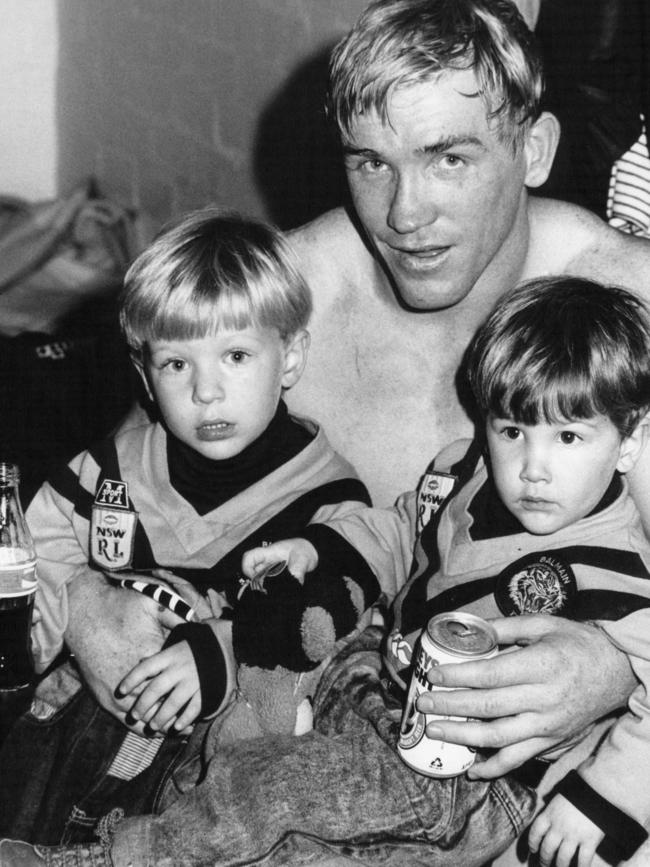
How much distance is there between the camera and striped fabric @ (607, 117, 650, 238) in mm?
2350

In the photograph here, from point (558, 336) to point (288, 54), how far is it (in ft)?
7.87

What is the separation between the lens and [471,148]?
1.59 m

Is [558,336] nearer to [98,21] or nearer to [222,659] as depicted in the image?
[222,659]

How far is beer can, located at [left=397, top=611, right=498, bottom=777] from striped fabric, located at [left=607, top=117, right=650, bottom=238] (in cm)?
130

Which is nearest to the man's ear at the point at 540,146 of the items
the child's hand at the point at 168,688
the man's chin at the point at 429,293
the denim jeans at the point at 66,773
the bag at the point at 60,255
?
the man's chin at the point at 429,293

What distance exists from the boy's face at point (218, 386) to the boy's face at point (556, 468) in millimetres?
383

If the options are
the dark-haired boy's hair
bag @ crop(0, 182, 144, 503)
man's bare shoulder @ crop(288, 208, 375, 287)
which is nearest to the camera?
the dark-haired boy's hair

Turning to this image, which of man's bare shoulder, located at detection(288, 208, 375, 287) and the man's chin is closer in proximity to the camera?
the man's chin

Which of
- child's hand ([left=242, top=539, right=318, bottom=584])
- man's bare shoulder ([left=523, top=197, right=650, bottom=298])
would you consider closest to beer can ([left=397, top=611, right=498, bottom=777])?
child's hand ([left=242, top=539, right=318, bottom=584])

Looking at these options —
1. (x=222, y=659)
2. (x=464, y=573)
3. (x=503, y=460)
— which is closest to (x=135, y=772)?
(x=222, y=659)

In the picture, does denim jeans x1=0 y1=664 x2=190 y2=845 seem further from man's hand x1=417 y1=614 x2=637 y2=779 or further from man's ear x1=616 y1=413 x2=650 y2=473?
man's ear x1=616 y1=413 x2=650 y2=473

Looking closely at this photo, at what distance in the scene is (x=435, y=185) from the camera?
160 cm

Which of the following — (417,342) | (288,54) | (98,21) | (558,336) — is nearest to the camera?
(558,336)

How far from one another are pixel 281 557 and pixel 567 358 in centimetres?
48
